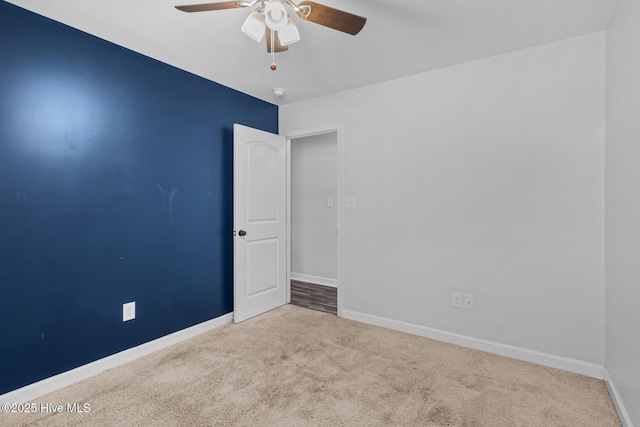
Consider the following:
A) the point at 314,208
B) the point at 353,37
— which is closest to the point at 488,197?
the point at 353,37

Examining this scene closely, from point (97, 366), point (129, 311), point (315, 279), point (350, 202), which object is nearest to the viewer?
point (97, 366)

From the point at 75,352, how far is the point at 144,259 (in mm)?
751

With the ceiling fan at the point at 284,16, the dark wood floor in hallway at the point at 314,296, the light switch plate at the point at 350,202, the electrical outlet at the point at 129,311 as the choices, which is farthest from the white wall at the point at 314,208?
the ceiling fan at the point at 284,16

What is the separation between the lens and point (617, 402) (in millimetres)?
1840

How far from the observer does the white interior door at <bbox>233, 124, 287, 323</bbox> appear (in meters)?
3.20

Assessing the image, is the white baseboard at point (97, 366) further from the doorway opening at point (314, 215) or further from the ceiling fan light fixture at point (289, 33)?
the ceiling fan light fixture at point (289, 33)

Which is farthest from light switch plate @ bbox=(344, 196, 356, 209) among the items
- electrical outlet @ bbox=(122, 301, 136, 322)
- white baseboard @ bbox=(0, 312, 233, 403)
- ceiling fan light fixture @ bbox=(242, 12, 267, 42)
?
electrical outlet @ bbox=(122, 301, 136, 322)

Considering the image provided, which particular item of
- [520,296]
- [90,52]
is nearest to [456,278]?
[520,296]

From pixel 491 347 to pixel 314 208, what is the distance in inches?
120

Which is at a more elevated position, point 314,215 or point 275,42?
point 275,42

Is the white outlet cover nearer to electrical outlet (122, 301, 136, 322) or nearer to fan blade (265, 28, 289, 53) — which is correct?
fan blade (265, 28, 289, 53)

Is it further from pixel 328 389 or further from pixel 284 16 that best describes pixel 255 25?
pixel 328 389

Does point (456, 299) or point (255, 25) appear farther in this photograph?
point (456, 299)

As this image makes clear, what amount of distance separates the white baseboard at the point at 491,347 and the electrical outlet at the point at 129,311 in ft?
6.54
